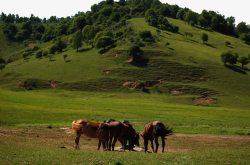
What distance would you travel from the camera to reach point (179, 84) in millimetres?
127562

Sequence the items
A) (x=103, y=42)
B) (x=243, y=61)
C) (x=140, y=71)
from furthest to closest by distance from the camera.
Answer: (x=103, y=42)
(x=243, y=61)
(x=140, y=71)

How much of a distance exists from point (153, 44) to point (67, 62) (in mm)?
29507

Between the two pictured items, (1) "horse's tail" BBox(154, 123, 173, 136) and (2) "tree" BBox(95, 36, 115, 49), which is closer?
(1) "horse's tail" BBox(154, 123, 173, 136)

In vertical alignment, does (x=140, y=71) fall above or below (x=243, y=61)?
below

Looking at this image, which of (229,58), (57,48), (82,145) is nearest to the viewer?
(82,145)

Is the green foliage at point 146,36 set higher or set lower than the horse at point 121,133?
higher

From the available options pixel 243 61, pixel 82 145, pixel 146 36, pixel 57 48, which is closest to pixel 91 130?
pixel 82 145

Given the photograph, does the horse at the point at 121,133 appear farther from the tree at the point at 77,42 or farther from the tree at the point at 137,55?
the tree at the point at 77,42

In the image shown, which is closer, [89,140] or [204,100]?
[89,140]

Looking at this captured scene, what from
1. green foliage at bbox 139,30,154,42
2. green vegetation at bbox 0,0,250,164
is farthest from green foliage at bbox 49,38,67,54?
green foliage at bbox 139,30,154,42

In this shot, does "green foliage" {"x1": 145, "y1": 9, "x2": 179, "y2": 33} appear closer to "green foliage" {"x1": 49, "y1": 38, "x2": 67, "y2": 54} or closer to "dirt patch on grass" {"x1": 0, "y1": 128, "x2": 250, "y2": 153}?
"green foliage" {"x1": 49, "y1": 38, "x2": 67, "y2": 54}

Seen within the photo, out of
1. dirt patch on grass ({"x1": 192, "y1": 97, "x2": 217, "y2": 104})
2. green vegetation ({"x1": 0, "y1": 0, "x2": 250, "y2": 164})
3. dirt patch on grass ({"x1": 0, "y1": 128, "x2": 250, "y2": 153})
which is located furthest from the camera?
dirt patch on grass ({"x1": 192, "y1": 97, "x2": 217, "y2": 104})

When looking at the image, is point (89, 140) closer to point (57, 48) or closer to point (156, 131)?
point (156, 131)

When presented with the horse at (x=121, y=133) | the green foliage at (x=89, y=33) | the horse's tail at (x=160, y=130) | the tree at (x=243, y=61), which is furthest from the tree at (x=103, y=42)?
the horse's tail at (x=160, y=130)
